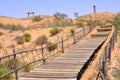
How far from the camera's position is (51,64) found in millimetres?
12578

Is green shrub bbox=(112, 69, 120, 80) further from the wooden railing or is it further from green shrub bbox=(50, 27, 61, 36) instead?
green shrub bbox=(50, 27, 61, 36)

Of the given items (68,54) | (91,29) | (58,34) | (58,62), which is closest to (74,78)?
(58,62)

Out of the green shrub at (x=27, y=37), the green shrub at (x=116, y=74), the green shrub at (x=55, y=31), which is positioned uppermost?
the green shrub at (x=55, y=31)

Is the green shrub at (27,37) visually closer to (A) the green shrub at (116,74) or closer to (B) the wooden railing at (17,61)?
(B) the wooden railing at (17,61)

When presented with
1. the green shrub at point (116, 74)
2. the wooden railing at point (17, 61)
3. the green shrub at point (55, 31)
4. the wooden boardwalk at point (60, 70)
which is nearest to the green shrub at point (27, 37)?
the green shrub at point (55, 31)

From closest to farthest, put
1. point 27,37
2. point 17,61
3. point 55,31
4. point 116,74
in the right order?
point 116,74 < point 17,61 < point 27,37 < point 55,31

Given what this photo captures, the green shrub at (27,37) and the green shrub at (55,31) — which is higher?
the green shrub at (55,31)

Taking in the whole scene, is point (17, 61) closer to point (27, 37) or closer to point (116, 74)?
point (116, 74)

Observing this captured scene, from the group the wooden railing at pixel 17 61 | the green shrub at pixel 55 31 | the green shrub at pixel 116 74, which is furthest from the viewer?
the green shrub at pixel 55 31

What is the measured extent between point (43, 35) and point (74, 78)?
82.8ft

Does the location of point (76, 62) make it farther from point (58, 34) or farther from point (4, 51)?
point (58, 34)

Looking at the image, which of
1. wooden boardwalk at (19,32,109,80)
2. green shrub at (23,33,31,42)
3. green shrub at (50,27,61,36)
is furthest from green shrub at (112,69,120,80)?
green shrub at (50,27,61,36)

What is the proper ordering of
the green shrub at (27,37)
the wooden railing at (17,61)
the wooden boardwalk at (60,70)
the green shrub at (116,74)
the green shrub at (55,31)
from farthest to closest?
the green shrub at (55,31)
the green shrub at (27,37)
the green shrub at (116,74)
the wooden boardwalk at (60,70)
the wooden railing at (17,61)

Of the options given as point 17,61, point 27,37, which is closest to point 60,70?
point 17,61
